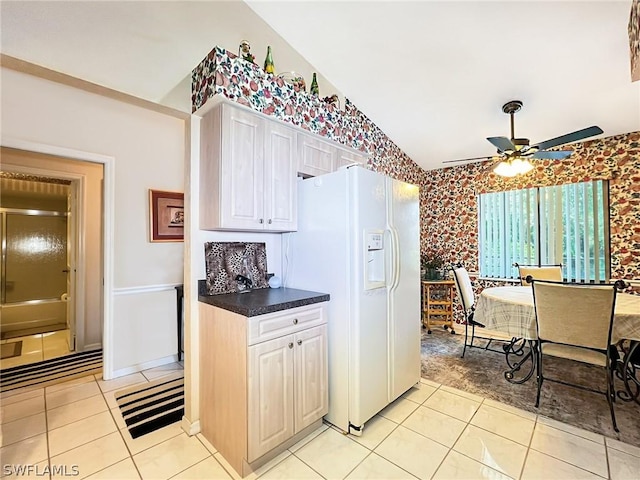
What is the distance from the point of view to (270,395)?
1.70 metres

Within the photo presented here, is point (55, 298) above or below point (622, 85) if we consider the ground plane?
below

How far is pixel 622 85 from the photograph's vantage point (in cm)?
273

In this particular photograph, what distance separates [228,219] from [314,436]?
1583 millimetres

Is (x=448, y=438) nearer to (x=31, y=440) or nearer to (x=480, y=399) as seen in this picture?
(x=480, y=399)

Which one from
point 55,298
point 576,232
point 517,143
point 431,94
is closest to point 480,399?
point 517,143

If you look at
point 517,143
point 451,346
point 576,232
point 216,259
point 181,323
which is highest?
point 517,143

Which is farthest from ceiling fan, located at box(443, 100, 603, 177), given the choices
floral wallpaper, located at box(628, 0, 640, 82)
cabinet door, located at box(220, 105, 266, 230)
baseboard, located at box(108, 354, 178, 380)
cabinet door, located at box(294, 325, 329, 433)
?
baseboard, located at box(108, 354, 178, 380)

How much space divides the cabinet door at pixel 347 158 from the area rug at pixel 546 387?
7.49ft

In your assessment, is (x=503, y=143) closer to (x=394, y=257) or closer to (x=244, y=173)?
(x=394, y=257)

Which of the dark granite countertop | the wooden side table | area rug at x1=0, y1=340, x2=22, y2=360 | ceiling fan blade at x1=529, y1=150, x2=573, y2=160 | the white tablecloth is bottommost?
area rug at x1=0, y1=340, x2=22, y2=360

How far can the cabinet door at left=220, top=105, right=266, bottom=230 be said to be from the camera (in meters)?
1.91

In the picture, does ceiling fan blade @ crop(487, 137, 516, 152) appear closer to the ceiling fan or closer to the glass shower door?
the ceiling fan

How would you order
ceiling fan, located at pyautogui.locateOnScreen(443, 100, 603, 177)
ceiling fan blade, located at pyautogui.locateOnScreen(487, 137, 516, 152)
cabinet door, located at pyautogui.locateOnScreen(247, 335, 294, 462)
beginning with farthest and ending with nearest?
ceiling fan, located at pyautogui.locateOnScreen(443, 100, 603, 177), ceiling fan blade, located at pyautogui.locateOnScreen(487, 137, 516, 152), cabinet door, located at pyautogui.locateOnScreen(247, 335, 294, 462)

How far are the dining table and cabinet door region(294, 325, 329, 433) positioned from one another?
1827 mm
